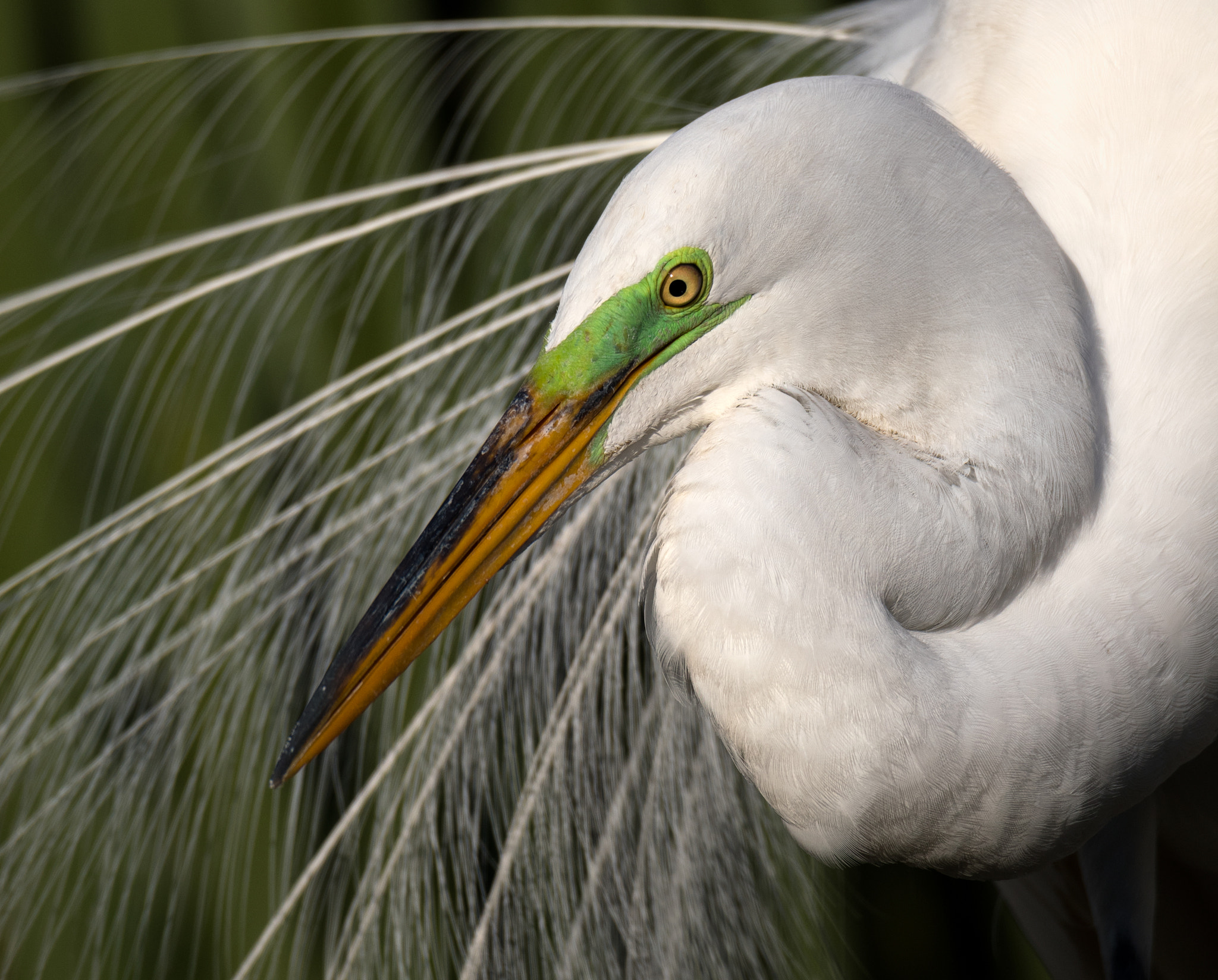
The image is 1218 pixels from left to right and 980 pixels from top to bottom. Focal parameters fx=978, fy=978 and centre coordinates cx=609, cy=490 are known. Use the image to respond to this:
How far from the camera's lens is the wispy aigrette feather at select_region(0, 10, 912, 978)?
3.32 ft

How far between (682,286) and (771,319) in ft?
0.20

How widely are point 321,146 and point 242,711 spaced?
68 centimetres

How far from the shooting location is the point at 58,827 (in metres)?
0.98

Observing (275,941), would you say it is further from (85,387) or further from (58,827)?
(85,387)

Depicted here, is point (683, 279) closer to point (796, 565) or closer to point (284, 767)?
point (796, 565)

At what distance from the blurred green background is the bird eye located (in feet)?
3.57

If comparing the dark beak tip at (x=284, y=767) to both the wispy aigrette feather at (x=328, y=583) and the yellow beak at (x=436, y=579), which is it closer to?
the yellow beak at (x=436, y=579)

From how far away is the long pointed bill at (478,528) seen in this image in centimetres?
60

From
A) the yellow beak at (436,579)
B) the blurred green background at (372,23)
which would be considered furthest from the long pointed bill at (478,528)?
the blurred green background at (372,23)

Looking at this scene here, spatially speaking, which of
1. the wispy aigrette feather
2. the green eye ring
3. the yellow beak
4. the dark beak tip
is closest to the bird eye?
the green eye ring

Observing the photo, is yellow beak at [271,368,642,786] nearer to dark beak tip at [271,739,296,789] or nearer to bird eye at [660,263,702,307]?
dark beak tip at [271,739,296,789]

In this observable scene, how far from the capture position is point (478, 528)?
0.64m

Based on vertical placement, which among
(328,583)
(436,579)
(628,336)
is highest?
(628,336)

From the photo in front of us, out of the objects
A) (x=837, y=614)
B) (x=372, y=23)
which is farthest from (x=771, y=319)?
(x=372, y=23)
